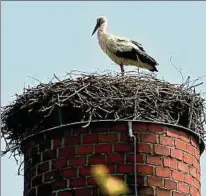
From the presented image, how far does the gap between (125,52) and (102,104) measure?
339 cm

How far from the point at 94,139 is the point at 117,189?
654 millimetres

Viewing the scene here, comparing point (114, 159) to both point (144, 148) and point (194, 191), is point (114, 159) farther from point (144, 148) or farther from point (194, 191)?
point (194, 191)

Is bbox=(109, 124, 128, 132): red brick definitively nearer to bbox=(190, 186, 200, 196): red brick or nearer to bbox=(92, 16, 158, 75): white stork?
bbox=(190, 186, 200, 196): red brick

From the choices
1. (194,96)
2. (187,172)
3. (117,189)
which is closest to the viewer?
(117,189)

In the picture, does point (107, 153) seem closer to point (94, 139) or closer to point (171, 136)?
point (94, 139)

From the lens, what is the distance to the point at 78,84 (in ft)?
29.4

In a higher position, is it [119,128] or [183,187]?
[119,128]

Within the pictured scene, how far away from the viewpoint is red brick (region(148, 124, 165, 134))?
8.46 meters

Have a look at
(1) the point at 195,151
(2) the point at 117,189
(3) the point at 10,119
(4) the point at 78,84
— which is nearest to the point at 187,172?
(1) the point at 195,151

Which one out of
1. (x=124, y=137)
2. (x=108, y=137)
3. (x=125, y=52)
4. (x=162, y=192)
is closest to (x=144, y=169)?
(x=162, y=192)

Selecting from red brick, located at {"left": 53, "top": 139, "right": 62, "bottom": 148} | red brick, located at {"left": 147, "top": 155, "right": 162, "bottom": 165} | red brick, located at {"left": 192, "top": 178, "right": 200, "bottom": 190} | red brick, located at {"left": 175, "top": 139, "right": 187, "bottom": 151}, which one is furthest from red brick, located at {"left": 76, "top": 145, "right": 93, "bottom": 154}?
red brick, located at {"left": 192, "top": 178, "right": 200, "bottom": 190}

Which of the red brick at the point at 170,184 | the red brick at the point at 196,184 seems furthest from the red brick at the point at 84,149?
the red brick at the point at 196,184

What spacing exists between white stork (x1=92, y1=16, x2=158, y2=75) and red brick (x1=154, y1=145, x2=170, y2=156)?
3237 millimetres

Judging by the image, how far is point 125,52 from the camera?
11.9 m
